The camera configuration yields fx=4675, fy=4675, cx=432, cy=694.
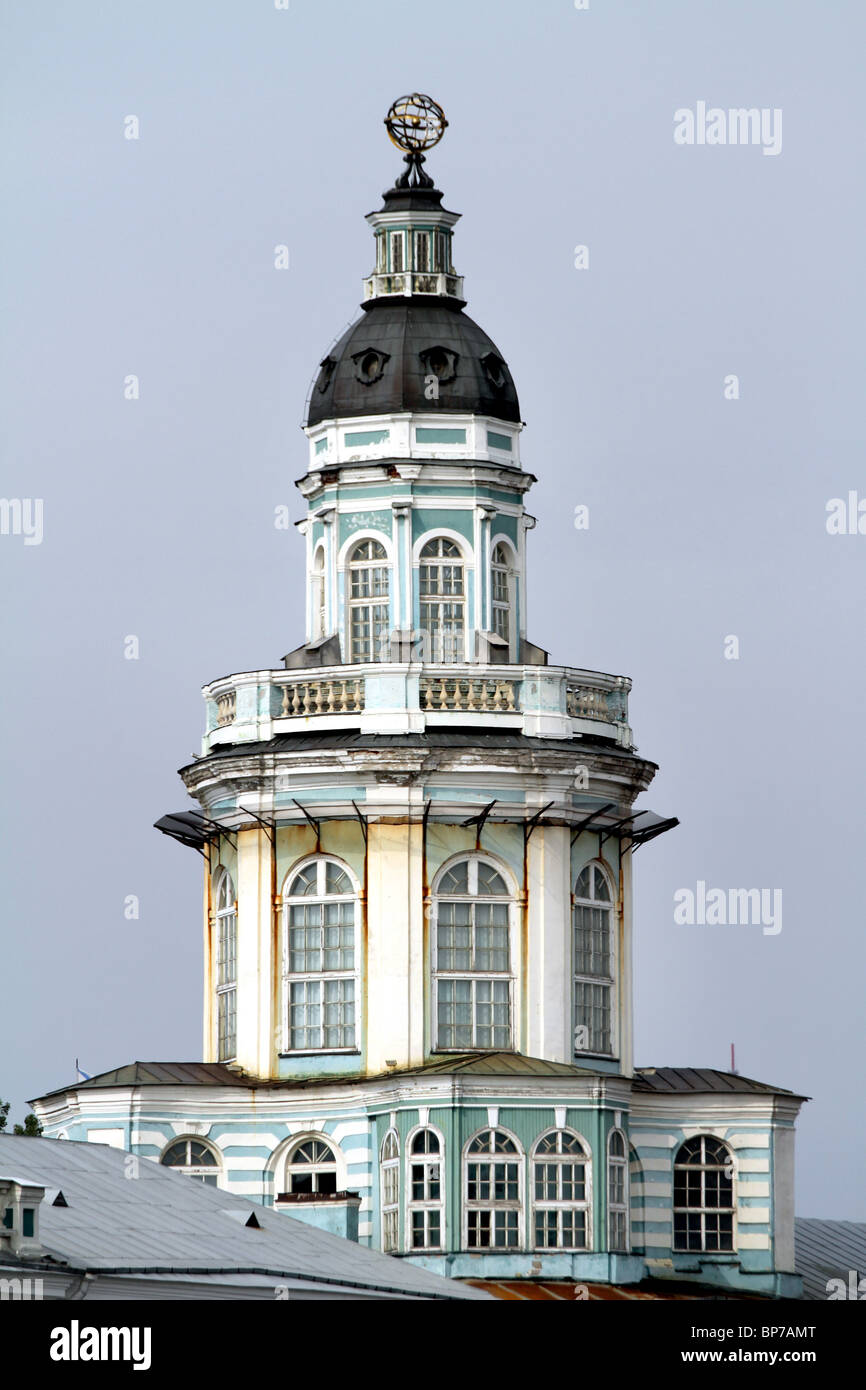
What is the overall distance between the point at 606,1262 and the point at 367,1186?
5024 mm

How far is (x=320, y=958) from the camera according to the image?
3688 inches

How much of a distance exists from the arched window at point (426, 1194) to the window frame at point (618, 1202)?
3.43 meters

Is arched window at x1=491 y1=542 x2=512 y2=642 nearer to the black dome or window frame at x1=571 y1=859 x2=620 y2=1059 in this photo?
the black dome

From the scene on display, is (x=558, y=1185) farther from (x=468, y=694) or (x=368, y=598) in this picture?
(x=368, y=598)

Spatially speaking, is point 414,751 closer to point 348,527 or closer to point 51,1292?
point 348,527

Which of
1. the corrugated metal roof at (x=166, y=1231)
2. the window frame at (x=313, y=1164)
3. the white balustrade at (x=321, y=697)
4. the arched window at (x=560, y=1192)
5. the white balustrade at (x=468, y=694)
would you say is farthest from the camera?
the white balustrade at (x=321, y=697)

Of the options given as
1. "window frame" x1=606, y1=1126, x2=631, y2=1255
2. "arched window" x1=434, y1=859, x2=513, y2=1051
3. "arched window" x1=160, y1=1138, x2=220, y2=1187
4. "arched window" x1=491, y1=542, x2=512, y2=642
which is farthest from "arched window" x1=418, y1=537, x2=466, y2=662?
"arched window" x1=160, y1=1138, x2=220, y2=1187

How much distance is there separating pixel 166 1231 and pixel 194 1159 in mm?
15194

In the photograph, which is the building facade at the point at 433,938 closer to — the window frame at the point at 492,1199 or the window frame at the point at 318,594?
the window frame at the point at 492,1199

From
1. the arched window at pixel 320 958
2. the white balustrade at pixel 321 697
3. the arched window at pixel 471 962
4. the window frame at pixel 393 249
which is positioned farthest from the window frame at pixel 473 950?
the window frame at pixel 393 249

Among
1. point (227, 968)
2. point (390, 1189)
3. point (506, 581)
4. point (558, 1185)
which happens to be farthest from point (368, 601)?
point (558, 1185)

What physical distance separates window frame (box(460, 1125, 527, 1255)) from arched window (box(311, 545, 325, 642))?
1313 centimetres

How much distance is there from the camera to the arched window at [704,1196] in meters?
95.2
